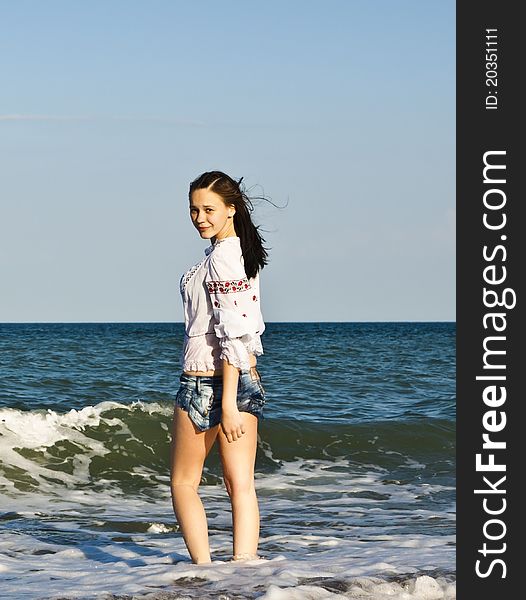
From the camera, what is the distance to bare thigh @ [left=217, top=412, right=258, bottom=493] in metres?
4.64

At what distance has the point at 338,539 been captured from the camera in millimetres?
6555

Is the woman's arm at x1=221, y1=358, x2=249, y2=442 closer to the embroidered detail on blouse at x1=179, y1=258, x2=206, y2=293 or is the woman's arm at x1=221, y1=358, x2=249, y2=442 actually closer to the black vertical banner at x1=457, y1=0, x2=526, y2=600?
the embroidered detail on blouse at x1=179, y1=258, x2=206, y2=293

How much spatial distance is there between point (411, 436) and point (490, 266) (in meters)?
8.18

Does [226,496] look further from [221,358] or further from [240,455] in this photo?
[221,358]

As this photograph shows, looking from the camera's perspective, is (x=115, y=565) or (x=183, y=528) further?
(x=115, y=565)

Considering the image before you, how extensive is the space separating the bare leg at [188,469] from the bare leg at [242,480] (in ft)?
0.32

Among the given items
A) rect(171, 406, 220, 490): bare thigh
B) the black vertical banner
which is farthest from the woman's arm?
the black vertical banner

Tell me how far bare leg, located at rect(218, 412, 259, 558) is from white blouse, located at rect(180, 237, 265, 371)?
31 centimetres

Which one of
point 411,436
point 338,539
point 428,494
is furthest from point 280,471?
point 338,539

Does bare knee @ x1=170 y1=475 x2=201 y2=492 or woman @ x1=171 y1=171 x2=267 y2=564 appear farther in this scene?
bare knee @ x1=170 y1=475 x2=201 y2=492

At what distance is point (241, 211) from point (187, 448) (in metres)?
1.11

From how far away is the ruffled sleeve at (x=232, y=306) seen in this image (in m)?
4.48

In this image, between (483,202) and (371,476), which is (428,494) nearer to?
(371,476)

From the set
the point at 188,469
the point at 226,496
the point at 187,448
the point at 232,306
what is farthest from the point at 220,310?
the point at 226,496
